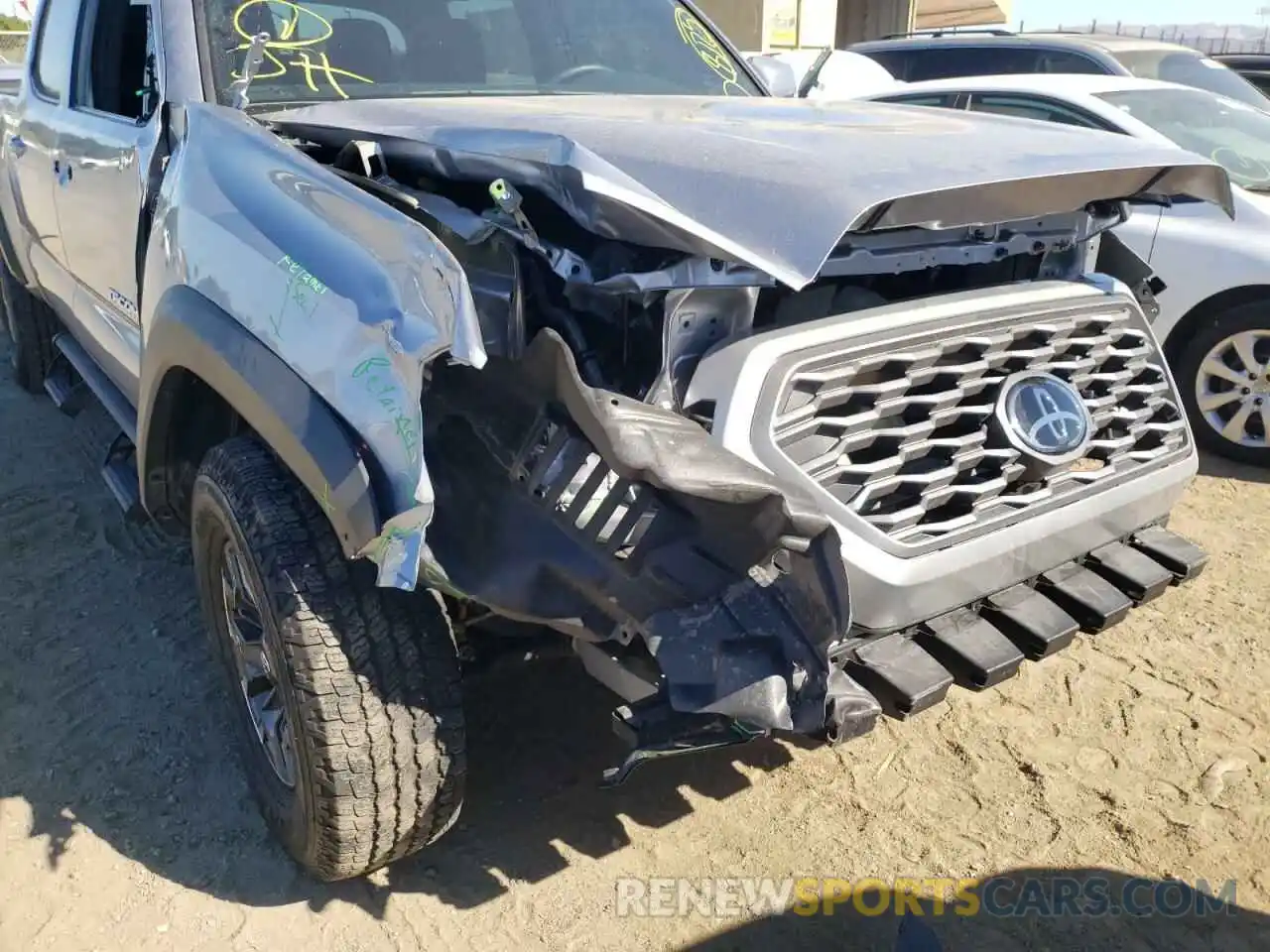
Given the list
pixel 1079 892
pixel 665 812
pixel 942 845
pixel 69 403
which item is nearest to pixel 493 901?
pixel 665 812

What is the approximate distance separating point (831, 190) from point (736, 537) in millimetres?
632

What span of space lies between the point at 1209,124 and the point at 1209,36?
20.9 meters

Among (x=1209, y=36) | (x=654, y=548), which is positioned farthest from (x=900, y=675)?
(x=1209, y=36)

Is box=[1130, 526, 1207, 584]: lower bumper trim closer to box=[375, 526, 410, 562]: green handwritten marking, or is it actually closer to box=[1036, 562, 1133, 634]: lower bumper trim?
box=[1036, 562, 1133, 634]: lower bumper trim

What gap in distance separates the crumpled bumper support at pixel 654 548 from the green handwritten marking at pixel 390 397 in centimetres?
20

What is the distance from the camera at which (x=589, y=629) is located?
1.85 m

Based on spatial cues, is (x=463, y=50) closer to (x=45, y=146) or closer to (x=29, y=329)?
(x=45, y=146)

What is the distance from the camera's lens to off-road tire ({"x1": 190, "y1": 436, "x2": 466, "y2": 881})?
6.70 ft

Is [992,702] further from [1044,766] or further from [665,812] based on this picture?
[665,812]

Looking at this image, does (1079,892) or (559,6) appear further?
(559,6)

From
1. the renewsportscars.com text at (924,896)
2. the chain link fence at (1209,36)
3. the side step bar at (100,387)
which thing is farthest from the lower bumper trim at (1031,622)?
the chain link fence at (1209,36)

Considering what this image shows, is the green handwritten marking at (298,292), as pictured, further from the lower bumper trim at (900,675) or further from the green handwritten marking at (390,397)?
the lower bumper trim at (900,675)

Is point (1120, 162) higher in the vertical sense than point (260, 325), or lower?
higher

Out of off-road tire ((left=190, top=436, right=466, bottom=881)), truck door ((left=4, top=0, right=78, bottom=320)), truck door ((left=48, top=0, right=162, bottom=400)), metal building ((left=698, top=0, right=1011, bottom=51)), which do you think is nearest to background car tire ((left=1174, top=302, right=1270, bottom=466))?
off-road tire ((left=190, top=436, right=466, bottom=881))
